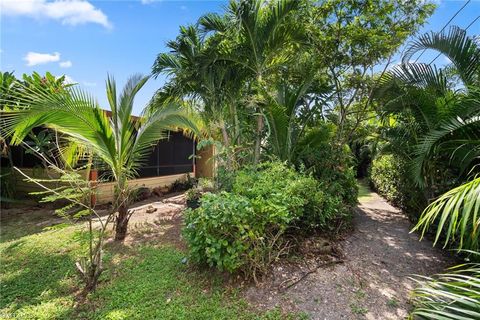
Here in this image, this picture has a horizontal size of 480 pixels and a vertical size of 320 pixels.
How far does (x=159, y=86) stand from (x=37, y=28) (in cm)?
248

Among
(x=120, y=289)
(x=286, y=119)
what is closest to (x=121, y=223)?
(x=120, y=289)

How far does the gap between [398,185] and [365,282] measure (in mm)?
4273

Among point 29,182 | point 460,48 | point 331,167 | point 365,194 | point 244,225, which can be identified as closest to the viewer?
point 244,225

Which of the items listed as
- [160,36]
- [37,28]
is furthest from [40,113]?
[160,36]

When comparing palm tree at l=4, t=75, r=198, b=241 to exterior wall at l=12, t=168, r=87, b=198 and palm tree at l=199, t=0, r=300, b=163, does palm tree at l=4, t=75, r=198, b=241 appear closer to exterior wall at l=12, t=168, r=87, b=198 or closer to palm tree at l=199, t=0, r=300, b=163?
palm tree at l=199, t=0, r=300, b=163

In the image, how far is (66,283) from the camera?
355cm

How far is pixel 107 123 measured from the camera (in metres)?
3.51

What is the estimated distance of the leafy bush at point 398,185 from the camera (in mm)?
5293

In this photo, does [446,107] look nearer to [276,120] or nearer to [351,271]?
[276,120]

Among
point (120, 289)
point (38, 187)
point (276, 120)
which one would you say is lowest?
point (120, 289)

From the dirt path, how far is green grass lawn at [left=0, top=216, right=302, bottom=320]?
0.30 metres

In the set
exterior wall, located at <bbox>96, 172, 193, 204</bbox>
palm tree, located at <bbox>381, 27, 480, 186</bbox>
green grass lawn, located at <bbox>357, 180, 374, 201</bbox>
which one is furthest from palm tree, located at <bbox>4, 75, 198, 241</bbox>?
green grass lawn, located at <bbox>357, 180, 374, 201</bbox>

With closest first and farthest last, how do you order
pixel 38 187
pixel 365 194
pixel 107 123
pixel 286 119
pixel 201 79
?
1. pixel 107 123
2. pixel 286 119
3. pixel 201 79
4. pixel 38 187
5. pixel 365 194

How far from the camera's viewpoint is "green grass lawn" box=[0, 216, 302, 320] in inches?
113
